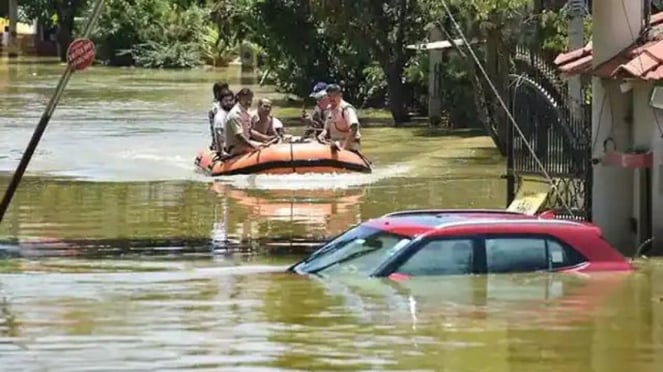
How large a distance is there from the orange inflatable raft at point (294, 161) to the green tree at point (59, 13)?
6366 centimetres

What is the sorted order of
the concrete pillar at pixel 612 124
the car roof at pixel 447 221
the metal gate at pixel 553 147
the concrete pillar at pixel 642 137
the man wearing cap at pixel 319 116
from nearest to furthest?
the car roof at pixel 447 221, the concrete pillar at pixel 642 137, the concrete pillar at pixel 612 124, the metal gate at pixel 553 147, the man wearing cap at pixel 319 116

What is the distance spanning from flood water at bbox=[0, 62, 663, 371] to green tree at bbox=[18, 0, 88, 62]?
2468 inches

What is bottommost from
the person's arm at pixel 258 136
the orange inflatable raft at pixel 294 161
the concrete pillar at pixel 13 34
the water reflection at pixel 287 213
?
the water reflection at pixel 287 213

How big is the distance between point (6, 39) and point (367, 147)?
6813 cm

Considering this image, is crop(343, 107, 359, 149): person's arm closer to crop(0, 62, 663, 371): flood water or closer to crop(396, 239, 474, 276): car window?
crop(0, 62, 663, 371): flood water

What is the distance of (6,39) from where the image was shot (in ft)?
323

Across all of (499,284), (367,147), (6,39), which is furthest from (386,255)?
(6,39)

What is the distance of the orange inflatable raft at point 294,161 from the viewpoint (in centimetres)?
2631

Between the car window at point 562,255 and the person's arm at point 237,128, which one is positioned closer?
the car window at point 562,255

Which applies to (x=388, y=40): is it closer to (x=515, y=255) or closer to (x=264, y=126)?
(x=264, y=126)

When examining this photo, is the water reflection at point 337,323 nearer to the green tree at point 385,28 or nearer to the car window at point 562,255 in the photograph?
the car window at point 562,255

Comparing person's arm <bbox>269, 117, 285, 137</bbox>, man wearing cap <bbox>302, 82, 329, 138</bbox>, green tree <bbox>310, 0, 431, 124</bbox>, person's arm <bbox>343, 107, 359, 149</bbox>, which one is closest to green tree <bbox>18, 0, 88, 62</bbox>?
green tree <bbox>310, 0, 431, 124</bbox>

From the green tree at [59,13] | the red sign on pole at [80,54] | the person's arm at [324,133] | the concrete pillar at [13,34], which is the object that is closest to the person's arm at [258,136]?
the person's arm at [324,133]

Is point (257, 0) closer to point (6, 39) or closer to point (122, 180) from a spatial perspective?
point (122, 180)
